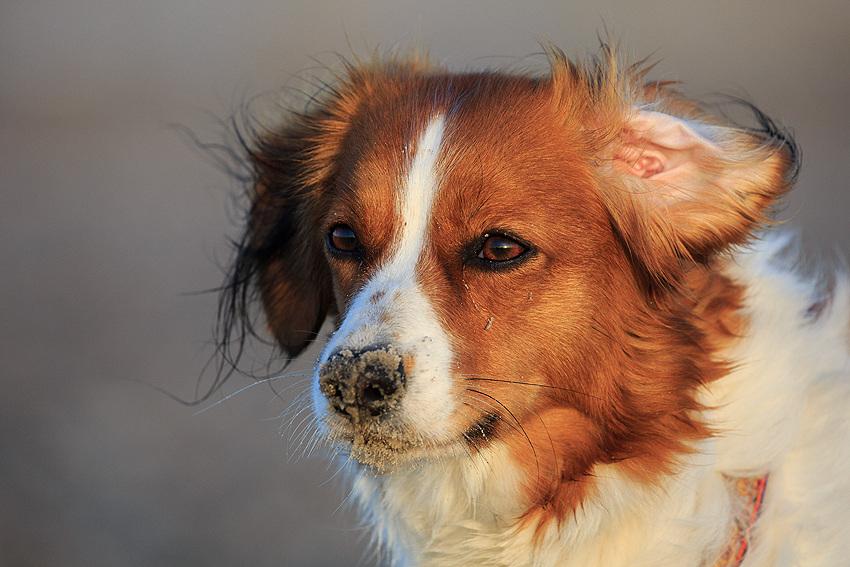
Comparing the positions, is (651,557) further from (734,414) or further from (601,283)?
(601,283)

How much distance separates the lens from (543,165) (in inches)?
88.9

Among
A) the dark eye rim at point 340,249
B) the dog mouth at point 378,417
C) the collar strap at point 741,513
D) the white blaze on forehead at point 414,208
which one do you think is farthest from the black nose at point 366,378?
the collar strap at point 741,513

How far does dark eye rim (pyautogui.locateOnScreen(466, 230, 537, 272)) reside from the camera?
2141 mm

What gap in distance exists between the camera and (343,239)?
2379 millimetres

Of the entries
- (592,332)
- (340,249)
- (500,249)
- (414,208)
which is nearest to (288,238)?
(340,249)

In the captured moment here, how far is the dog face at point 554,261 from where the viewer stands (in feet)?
6.82

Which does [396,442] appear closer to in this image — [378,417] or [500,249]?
[378,417]

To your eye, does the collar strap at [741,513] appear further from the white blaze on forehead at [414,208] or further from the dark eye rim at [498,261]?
the white blaze on forehead at [414,208]

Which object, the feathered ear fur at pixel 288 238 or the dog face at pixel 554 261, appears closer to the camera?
the dog face at pixel 554 261

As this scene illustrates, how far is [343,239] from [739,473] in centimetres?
129

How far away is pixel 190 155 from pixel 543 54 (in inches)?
362

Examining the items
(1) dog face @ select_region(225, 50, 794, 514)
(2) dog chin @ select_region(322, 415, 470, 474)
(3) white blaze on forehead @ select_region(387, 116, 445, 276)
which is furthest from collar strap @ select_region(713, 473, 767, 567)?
(3) white blaze on forehead @ select_region(387, 116, 445, 276)

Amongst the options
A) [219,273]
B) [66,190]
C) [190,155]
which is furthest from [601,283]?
[190,155]

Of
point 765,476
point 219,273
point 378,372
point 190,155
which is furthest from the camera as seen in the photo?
point 190,155
